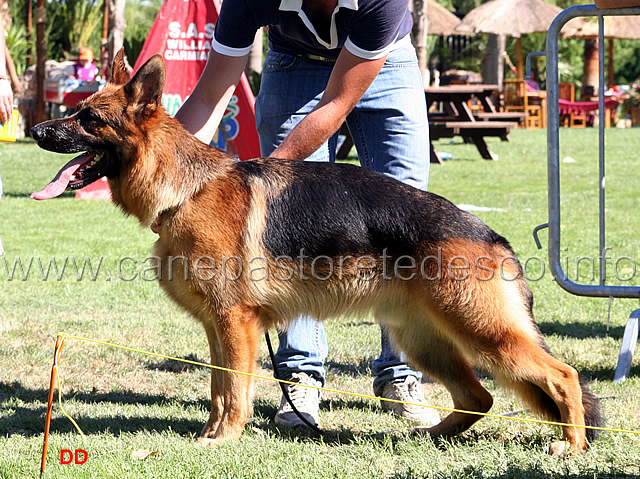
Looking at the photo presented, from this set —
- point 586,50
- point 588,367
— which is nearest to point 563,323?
point 588,367

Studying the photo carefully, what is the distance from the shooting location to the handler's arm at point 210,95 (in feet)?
13.1

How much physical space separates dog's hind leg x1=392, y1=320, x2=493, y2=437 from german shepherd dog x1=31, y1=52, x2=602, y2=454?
199 millimetres

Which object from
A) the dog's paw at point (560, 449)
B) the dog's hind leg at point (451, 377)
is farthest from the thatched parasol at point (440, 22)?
the dog's paw at point (560, 449)

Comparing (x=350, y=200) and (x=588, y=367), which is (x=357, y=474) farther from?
(x=588, y=367)

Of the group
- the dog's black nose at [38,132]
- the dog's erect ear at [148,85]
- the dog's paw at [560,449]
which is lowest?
the dog's paw at [560,449]

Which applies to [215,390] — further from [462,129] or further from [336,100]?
[462,129]

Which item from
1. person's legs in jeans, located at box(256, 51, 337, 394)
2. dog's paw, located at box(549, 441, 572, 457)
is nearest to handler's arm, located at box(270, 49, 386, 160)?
person's legs in jeans, located at box(256, 51, 337, 394)

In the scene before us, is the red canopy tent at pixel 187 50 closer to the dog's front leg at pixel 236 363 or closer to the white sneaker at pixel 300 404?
the white sneaker at pixel 300 404

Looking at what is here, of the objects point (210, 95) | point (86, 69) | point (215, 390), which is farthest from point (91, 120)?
point (86, 69)

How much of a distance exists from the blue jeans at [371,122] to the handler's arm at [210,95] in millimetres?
292

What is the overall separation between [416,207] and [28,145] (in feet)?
60.5

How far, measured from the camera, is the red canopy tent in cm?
1033

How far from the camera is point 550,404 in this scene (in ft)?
11.1

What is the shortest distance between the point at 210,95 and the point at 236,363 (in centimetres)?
149
